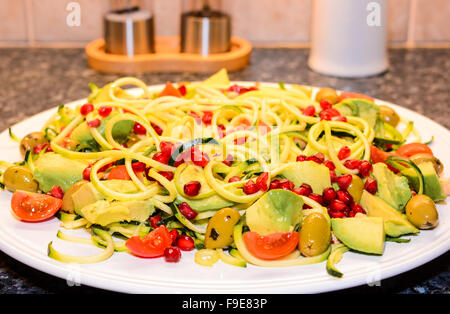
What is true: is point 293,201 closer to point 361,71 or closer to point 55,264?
point 55,264

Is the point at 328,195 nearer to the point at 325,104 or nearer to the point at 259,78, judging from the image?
the point at 325,104

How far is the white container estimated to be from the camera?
2805 mm

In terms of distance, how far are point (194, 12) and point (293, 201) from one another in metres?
2.07

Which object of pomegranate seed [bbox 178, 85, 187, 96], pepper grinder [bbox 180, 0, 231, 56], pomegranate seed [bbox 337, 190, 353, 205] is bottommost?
pomegranate seed [bbox 337, 190, 353, 205]

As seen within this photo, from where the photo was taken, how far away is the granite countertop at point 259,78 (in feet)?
9.11

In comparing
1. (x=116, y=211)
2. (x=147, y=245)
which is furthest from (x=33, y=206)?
(x=147, y=245)

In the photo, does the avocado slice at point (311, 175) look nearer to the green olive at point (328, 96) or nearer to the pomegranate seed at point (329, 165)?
the pomegranate seed at point (329, 165)

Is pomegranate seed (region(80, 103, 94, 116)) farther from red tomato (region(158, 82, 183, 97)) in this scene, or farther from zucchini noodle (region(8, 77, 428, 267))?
red tomato (region(158, 82, 183, 97))

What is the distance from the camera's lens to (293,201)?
139 cm

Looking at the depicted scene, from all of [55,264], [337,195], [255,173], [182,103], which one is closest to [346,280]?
[337,195]

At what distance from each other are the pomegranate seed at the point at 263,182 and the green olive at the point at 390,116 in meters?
0.72

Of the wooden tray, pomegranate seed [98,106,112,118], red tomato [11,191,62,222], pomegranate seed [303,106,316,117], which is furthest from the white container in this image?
red tomato [11,191,62,222]

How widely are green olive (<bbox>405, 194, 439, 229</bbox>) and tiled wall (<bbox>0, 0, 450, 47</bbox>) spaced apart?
7.10ft

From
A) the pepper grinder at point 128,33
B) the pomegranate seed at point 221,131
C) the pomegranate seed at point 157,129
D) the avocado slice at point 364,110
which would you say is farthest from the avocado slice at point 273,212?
the pepper grinder at point 128,33
